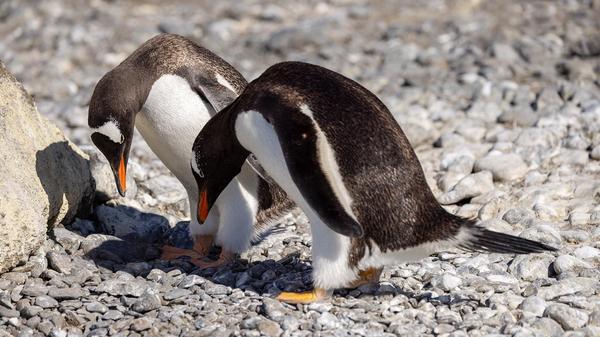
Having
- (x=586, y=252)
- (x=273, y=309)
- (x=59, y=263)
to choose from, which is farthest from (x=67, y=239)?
(x=586, y=252)

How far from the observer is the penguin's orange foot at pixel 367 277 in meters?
4.79

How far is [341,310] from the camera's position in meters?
4.71

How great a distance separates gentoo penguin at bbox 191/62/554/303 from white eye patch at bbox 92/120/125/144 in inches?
36.8

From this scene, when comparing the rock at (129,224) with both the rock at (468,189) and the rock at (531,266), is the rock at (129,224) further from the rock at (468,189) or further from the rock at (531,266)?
A: the rock at (531,266)

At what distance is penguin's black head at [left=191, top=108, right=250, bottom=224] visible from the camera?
5.10 metres

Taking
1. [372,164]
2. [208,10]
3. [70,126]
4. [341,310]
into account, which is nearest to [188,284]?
[341,310]

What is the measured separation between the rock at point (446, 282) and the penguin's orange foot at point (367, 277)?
0.31 metres

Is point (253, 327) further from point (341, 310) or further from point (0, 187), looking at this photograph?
point (0, 187)

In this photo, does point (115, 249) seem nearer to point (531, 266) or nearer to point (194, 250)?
point (194, 250)

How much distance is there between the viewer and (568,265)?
515 cm

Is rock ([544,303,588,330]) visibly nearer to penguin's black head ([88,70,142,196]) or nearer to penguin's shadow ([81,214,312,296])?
penguin's shadow ([81,214,312,296])

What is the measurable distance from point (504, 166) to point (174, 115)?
8.32 ft

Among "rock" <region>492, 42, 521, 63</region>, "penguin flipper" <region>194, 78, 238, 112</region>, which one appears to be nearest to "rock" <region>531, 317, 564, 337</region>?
"penguin flipper" <region>194, 78, 238, 112</region>

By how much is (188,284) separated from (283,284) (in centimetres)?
49
